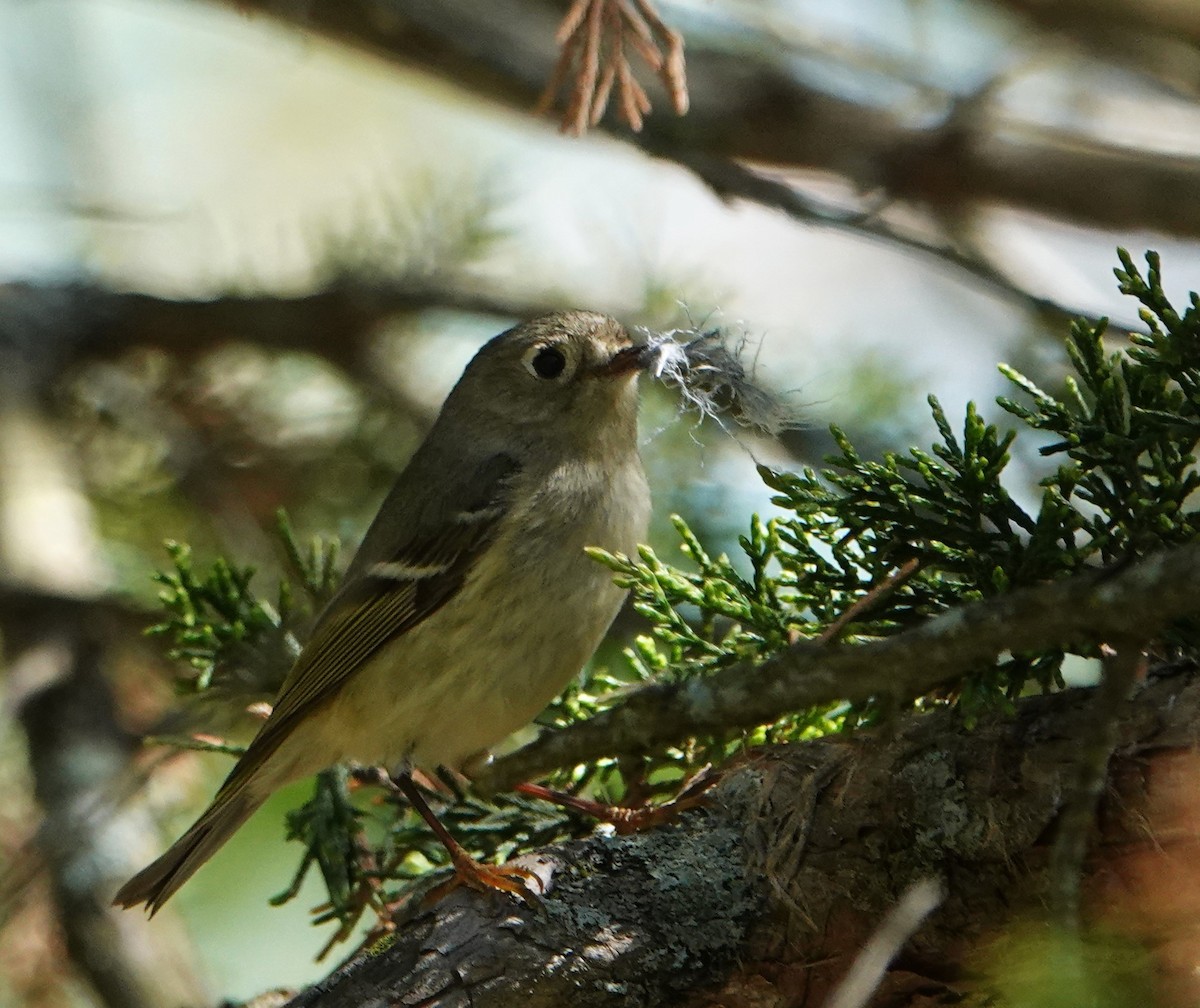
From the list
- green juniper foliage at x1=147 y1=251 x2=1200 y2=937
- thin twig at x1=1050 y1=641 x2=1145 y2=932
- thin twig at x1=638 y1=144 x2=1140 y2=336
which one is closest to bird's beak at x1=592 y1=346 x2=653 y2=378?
thin twig at x1=638 y1=144 x2=1140 y2=336

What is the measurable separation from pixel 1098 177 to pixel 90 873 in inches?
102

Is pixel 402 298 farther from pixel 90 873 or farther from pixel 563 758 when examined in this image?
pixel 563 758

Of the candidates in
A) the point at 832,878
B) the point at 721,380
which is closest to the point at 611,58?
the point at 721,380

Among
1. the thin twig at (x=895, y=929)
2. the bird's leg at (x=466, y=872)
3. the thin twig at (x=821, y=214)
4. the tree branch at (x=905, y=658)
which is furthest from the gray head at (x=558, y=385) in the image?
the thin twig at (x=895, y=929)

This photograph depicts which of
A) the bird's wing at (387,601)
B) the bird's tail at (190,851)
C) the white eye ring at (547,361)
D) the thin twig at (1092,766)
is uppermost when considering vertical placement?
the thin twig at (1092,766)

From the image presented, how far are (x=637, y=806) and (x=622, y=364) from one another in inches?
34.9

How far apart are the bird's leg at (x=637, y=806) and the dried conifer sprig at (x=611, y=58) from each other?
35.6 inches

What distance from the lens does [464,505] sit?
2596 mm

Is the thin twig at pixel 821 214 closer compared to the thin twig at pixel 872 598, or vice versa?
the thin twig at pixel 872 598

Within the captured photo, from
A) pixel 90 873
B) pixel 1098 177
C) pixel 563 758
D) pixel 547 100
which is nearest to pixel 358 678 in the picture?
pixel 90 873

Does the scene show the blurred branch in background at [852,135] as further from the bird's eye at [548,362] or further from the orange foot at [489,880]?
the orange foot at [489,880]

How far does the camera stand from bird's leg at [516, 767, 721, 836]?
1877mm

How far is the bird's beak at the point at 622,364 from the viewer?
258 centimetres

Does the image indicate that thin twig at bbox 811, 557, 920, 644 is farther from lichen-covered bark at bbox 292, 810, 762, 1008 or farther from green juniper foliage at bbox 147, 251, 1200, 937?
lichen-covered bark at bbox 292, 810, 762, 1008
